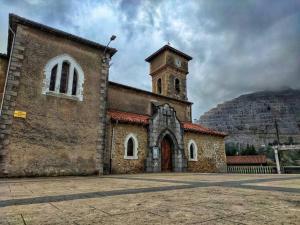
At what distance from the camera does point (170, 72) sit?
26922mm

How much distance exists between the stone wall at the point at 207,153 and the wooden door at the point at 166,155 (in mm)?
1643

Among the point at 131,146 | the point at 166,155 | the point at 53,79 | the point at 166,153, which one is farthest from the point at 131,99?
the point at 53,79

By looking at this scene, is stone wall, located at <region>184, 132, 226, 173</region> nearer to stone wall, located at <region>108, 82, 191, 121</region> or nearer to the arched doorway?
the arched doorway

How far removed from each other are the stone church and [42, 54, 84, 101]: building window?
5 cm

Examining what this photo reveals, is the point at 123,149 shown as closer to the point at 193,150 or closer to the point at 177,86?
the point at 193,150

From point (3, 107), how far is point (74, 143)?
13.2 ft

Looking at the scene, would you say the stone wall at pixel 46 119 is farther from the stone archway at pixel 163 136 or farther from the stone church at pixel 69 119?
the stone archway at pixel 163 136

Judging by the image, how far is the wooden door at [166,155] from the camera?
17.1m

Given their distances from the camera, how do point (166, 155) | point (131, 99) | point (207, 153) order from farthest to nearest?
point (207, 153)
point (131, 99)
point (166, 155)

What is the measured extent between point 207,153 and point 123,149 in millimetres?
9052

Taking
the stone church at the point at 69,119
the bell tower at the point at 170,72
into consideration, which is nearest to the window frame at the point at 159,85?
the bell tower at the point at 170,72

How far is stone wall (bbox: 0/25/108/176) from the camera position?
10.9 meters


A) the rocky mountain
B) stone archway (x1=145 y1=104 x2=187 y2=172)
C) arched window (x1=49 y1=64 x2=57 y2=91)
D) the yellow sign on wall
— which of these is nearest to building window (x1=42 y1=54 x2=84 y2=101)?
arched window (x1=49 y1=64 x2=57 y2=91)

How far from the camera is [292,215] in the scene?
8.77 ft
